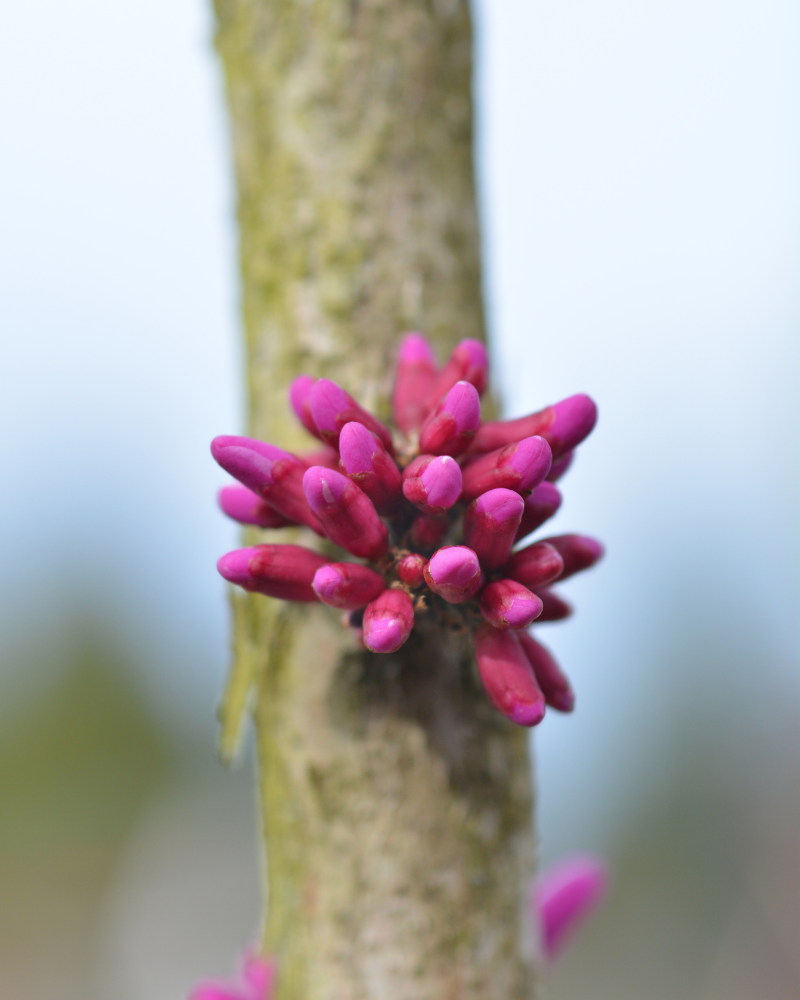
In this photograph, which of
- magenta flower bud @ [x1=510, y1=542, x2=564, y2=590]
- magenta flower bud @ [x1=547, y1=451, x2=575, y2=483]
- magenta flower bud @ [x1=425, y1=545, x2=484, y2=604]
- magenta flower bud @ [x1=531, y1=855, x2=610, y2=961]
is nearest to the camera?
magenta flower bud @ [x1=425, y1=545, x2=484, y2=604]

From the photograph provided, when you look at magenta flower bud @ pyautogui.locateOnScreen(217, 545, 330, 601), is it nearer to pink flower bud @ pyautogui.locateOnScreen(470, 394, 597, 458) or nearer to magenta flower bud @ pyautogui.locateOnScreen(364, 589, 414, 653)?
magenta flower bud @ pyautogui.locateOnScreen(364, 589, 414, 653)

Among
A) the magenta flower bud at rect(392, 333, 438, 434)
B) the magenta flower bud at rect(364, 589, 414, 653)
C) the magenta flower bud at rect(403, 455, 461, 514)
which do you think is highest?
the magenta flower bud at rect(392, 333, 438, 434)

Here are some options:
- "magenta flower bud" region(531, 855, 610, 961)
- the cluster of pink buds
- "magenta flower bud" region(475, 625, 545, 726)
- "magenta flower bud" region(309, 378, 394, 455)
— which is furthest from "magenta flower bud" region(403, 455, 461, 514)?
"magenta flower bud" region(531, 855, 610, 961)

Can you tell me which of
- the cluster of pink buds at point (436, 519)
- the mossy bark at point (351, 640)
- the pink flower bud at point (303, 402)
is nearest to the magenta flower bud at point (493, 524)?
the cluster of pink buds at point (436, 519)

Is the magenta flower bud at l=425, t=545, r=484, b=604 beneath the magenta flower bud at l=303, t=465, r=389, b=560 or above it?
beneath

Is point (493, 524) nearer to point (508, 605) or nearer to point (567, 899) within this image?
point (508, 605)

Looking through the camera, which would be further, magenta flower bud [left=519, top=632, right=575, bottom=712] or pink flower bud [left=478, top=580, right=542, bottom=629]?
magenta flower bud [left=519, top=632, right=575, bottom=712]

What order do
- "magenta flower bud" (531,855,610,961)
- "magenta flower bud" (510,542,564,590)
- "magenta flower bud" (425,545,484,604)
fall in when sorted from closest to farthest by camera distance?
"magenta flower bud" (425,545,484,604) < "magenta flower bud" (510,542,564,590) < "magenta flower bud" (531,855,610,961)
